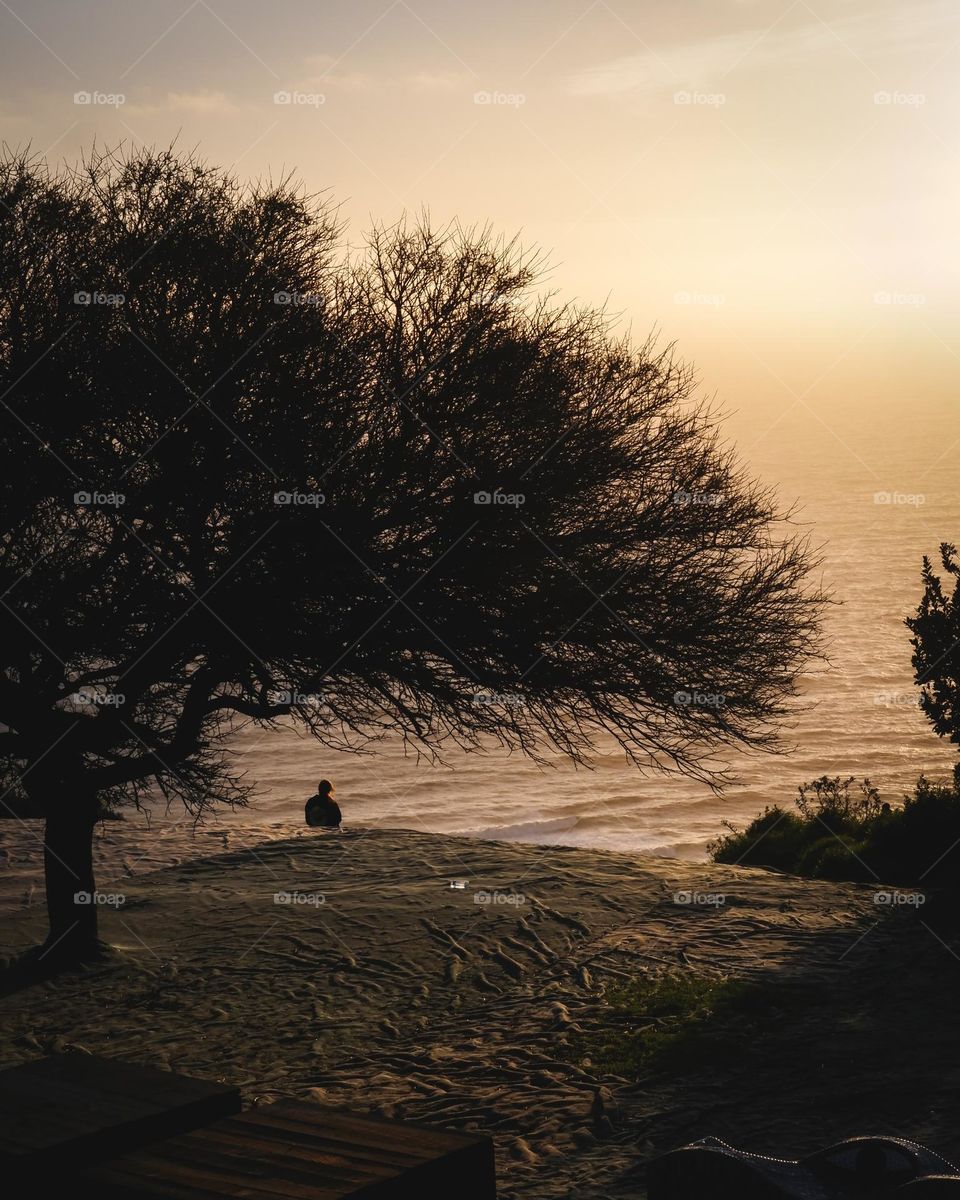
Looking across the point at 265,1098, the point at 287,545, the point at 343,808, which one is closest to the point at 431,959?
the point at 265,1098

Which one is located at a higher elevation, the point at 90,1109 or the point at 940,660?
the point at 940,660

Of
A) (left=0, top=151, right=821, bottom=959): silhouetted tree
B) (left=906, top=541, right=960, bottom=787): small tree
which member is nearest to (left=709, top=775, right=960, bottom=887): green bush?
(left=906, top=541, right=960, bottom=787): small tree

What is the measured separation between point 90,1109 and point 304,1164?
1.38m

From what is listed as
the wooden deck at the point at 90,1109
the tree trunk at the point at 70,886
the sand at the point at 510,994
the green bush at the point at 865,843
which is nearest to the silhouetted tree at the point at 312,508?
the tree trunk at the point at 70,886

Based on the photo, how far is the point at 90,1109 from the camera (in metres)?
6.19

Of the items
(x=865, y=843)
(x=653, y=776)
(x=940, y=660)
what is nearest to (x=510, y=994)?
(x=940, y=660)

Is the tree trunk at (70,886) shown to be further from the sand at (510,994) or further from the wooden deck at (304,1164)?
the wooden deck at (304,1164)

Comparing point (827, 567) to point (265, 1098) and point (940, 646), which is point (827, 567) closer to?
point (940, 646)

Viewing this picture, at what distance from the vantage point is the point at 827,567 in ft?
260

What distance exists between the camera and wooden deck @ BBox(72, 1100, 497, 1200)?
518 centimetres

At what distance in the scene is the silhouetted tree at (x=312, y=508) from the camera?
1209 cm

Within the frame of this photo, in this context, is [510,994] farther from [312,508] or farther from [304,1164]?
[304,1164]

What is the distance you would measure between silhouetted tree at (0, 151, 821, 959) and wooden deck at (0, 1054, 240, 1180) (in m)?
5.83

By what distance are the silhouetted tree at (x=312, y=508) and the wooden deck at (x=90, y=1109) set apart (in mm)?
5832
